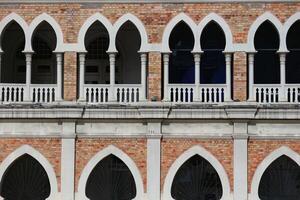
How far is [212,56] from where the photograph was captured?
87.6 ft

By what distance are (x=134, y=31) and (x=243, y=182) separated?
6.66 metres

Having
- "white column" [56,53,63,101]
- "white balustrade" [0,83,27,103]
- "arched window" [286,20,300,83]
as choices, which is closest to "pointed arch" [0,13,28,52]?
"white column" [56,53,63,101]

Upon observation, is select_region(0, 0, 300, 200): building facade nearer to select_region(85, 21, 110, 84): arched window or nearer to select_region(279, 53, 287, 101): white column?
select_region(279, 53, 287, 101): white column

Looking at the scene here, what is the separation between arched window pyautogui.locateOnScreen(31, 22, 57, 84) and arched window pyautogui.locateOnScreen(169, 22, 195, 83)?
4.07m

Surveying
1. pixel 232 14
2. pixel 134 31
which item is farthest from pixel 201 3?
pixel 134 31

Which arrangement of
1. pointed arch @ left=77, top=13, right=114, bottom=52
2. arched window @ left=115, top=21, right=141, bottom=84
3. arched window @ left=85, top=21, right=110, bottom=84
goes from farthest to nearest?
arched window @ left=85, top=21, right=110, bottom=84 → arched window @ left=115, top=21, right=141, bottom=84 → pointed arch @ left=77, top=13, right=114, bottom=52

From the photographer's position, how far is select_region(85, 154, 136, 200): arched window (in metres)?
26.2

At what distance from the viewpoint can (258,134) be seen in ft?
80.5

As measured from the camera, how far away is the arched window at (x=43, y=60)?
89.9ft

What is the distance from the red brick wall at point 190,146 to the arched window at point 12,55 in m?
6.17

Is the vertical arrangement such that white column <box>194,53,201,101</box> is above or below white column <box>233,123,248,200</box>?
above

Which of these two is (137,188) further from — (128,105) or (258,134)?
(258,134)

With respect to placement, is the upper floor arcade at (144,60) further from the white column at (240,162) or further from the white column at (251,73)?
the white column at (240,162)

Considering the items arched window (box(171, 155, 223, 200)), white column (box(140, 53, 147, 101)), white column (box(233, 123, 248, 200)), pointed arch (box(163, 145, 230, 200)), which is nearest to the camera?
white column (box(233, 123, 248, 200))
